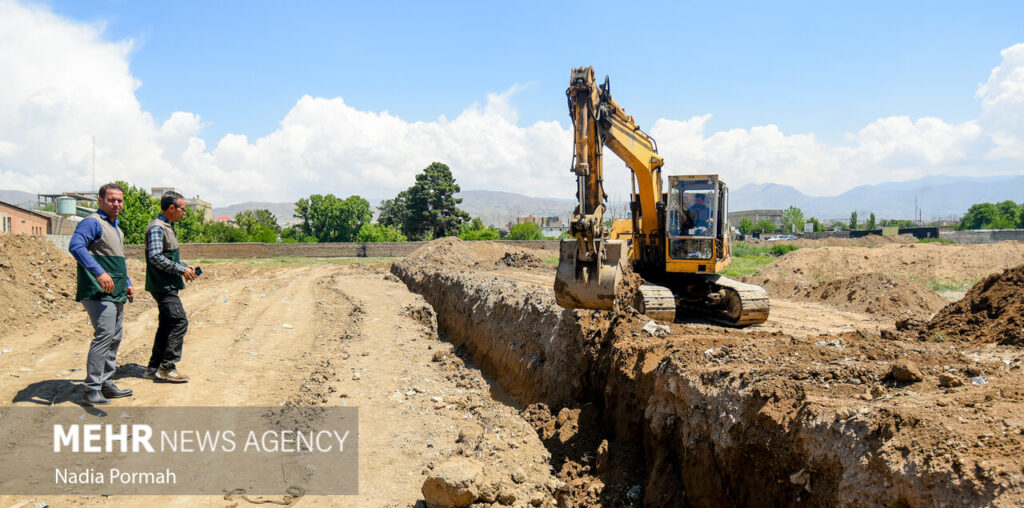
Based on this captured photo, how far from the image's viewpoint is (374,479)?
16.9ft

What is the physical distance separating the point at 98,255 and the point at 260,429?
2.20 m

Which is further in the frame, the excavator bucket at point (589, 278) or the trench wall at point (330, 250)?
the trench wall at point (330, 250)

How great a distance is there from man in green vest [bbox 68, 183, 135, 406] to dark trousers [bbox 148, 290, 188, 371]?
49 cm

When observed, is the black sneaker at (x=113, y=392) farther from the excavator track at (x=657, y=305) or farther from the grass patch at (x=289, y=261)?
the grass patch at (x=289, y=261)

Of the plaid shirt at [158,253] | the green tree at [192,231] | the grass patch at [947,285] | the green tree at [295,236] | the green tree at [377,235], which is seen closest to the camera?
the plaid shirt at [158,253]

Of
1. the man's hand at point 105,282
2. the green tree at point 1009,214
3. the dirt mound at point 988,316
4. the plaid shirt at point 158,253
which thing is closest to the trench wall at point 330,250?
the dirt mound at point 988,316

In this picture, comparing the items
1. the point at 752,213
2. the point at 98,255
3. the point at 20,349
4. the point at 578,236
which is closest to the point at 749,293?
the point at 578,236

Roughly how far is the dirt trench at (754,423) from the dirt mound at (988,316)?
3.77ft

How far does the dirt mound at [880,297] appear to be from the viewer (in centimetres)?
1378

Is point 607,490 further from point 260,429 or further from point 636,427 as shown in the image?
point 260,429

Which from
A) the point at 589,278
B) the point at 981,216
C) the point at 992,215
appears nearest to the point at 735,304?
the point at 589,278

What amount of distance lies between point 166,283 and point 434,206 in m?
55.0

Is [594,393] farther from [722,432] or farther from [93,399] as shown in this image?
[93,399]

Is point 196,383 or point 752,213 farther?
point 752,213
